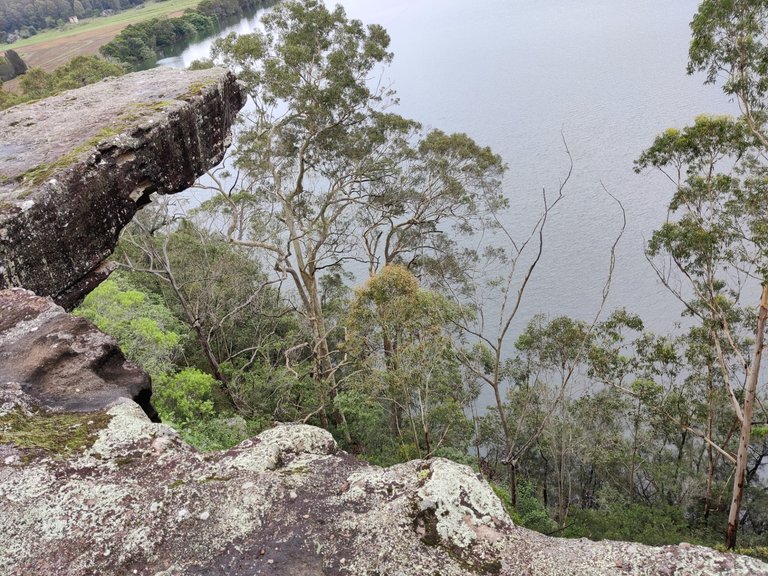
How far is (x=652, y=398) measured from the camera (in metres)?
15.9

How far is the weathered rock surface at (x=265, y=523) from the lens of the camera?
10.8 feet

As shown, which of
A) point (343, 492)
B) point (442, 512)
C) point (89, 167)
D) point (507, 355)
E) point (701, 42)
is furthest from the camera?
point (507, 355)

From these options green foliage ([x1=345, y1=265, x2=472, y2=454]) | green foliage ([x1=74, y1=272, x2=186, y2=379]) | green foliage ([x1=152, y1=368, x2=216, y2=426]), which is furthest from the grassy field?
green foliage ([x1=152, y1=368, x2=216, y2=426])

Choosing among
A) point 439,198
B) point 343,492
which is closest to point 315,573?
point 343,492

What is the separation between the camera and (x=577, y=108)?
107 feet

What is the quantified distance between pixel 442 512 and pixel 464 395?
13203mm

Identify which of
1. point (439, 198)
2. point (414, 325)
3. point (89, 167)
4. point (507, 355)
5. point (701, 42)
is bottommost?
point (507, 355)

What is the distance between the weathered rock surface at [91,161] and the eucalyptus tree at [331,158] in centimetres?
566

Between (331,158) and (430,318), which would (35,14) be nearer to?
(331,158)

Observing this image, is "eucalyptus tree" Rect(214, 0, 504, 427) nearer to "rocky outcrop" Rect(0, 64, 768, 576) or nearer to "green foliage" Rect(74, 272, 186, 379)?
"green foliage" Rect(74, 272, 186, 379)

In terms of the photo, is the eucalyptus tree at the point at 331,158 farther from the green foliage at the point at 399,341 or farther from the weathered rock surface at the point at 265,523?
the weathered rock surface at the point at 265,523

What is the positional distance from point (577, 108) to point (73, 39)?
5281 centimetres

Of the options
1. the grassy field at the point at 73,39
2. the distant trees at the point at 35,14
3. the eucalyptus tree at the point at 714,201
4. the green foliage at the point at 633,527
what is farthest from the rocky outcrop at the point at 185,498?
the distant trees at the point at 35,14

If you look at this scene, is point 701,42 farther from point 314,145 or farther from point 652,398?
point 314,145
